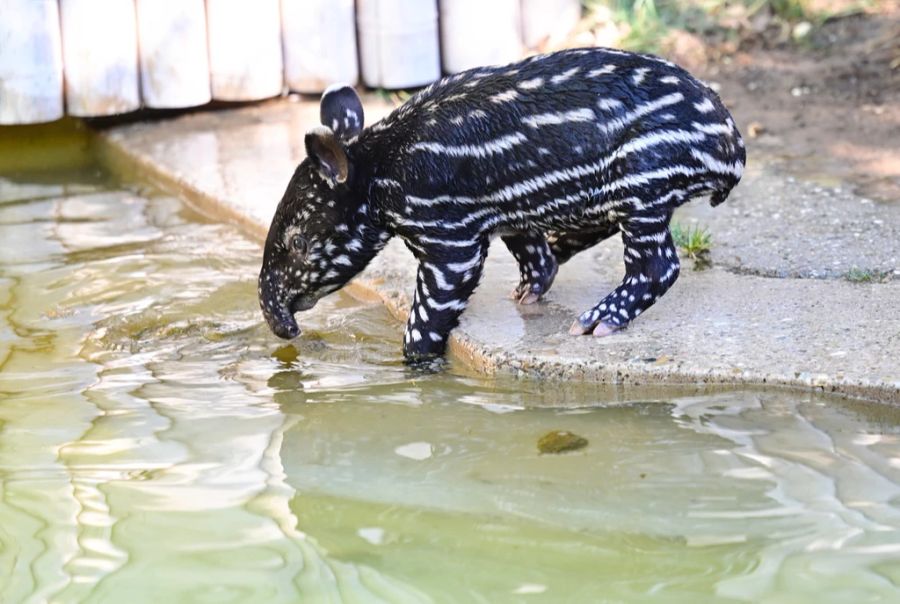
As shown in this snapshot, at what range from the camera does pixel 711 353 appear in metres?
5.77

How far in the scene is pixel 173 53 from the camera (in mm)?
9977

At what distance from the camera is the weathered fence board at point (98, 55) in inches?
381

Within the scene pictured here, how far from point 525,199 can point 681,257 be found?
1289 millimetres

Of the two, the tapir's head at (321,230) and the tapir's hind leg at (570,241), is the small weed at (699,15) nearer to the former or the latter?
the tapir's hind leg at (570,241)

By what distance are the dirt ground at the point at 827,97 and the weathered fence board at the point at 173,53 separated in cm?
344

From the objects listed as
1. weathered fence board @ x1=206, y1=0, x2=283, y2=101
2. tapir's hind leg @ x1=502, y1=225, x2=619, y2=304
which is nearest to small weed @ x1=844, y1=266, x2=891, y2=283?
tapir's hind leg @ x1=502, y1=225, x2=619, y2=304

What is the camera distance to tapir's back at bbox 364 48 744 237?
5930 millimetres

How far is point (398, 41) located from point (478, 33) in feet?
2.00

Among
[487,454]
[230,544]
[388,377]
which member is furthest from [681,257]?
[230,544]

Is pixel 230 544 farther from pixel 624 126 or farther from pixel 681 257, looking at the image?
pixel 681 257

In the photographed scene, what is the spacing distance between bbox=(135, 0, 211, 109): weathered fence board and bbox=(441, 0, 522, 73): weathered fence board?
5.80 ft

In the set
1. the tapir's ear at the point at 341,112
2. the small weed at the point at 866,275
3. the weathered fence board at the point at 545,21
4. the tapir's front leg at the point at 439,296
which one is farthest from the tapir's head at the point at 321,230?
the weathered fence board at the point at 545,21

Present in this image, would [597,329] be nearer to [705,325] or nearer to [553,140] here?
[705,325]

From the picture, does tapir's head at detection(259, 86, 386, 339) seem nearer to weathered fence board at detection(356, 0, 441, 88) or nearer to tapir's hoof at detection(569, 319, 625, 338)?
tapir's hoof at detection(569, 319, 625, 338)
